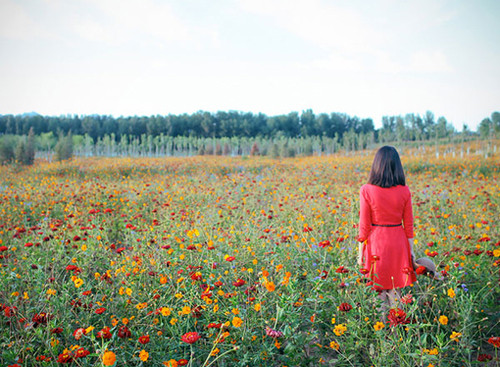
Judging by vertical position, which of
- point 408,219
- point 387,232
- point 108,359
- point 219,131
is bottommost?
point 108,359

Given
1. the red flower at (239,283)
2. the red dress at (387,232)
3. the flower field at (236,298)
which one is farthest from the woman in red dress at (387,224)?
the red flower at (239,283)

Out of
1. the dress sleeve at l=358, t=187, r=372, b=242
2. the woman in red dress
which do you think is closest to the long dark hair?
the woman in red dress

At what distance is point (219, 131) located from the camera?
8238 centimetres

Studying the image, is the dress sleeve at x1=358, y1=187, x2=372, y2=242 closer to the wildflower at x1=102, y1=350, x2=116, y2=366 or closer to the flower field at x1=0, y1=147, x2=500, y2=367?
the flower field at x1=0, y1=147, x2=500, y2=367

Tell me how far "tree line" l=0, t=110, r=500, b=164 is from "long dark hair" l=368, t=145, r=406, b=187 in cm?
4009

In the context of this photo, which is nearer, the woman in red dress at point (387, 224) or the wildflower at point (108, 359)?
the wildflower at point (108, 359)

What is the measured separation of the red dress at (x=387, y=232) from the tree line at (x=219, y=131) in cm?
4012

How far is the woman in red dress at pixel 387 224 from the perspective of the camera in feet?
8.79

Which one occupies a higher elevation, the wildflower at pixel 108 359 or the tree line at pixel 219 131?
the tree line at pixel 219 131

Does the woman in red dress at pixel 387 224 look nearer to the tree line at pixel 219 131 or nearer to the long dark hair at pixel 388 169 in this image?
the long dark hair at pixel 388 169

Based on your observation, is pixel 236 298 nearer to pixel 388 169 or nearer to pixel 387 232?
pixel 387 232

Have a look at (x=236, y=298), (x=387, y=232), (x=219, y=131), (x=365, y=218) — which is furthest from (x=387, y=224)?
(x=219, y=131)

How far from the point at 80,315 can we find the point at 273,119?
88.8 meters

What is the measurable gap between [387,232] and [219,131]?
81.6m
